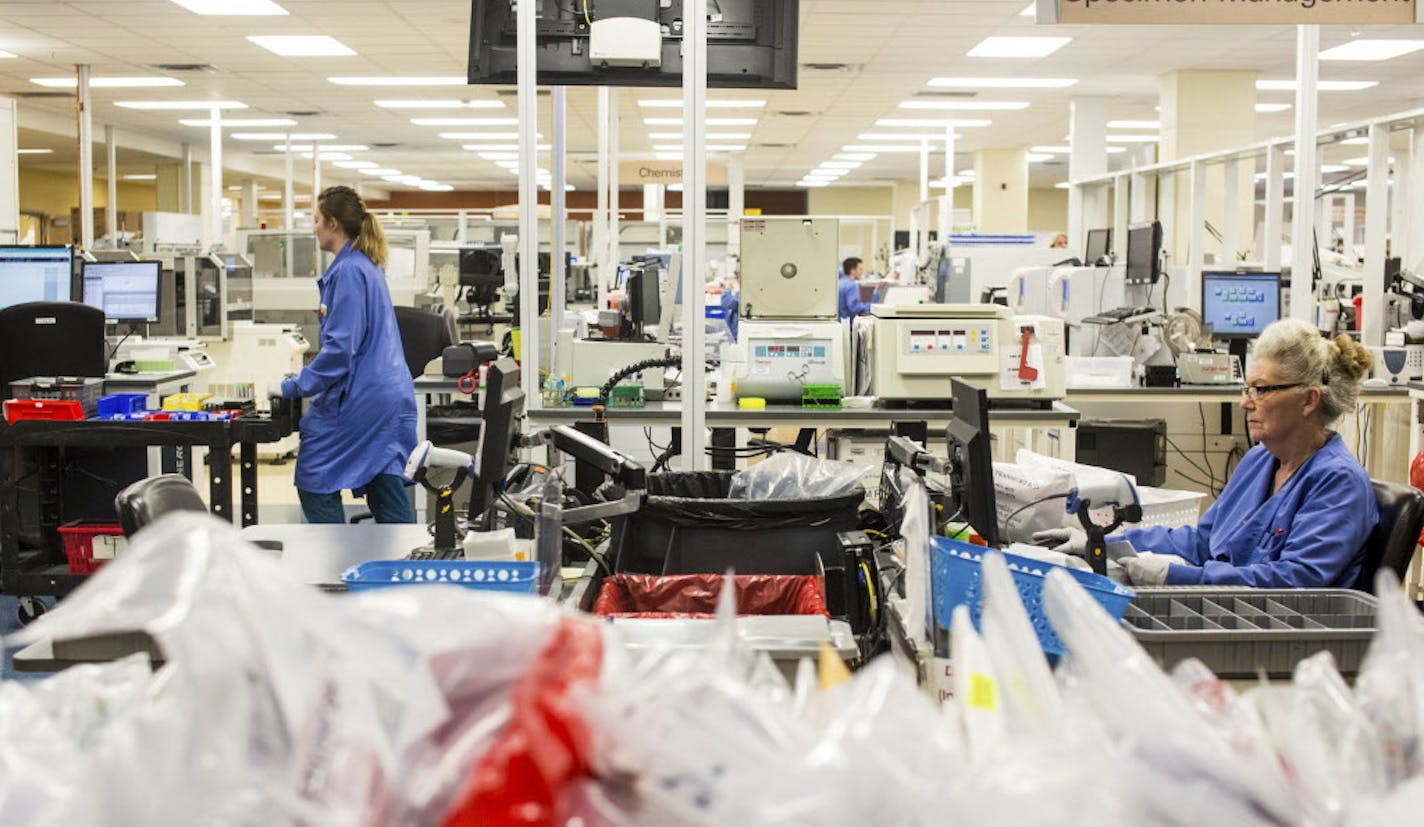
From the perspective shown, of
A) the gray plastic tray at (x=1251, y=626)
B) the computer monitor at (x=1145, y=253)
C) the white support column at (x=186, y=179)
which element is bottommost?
the gray plastic tray at (x=1251, y=626)

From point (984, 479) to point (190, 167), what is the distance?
16.7 meters

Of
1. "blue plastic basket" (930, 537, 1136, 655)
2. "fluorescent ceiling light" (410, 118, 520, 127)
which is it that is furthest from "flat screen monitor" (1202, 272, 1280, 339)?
"fluorescent ceiling light" (410, 118, 520, 127)

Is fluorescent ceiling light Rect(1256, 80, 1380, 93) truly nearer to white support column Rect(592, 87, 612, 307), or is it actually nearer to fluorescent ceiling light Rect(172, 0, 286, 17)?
white support column Rect(592, 87, 612, 307)

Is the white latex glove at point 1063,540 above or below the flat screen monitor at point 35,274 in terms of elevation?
below

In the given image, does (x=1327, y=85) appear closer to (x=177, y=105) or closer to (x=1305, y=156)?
(x=1305, y=156)

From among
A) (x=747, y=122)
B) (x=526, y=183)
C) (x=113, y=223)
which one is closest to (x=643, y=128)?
(x=747, y=122)

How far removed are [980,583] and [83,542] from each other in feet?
12.0

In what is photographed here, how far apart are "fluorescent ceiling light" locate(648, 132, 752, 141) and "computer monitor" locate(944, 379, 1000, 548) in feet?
44.5

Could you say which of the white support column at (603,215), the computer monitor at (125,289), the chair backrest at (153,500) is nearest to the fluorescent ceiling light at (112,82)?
the white support column at (603,215)

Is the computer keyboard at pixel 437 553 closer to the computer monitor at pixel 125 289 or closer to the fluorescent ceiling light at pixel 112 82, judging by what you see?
the computer monitor at pixel 125 289

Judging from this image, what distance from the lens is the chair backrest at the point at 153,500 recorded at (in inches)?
85.0

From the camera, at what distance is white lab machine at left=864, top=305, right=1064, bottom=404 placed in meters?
4.54

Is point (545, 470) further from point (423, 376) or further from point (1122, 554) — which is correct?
point (423, 376)

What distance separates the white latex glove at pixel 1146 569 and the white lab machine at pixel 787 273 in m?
2.56
